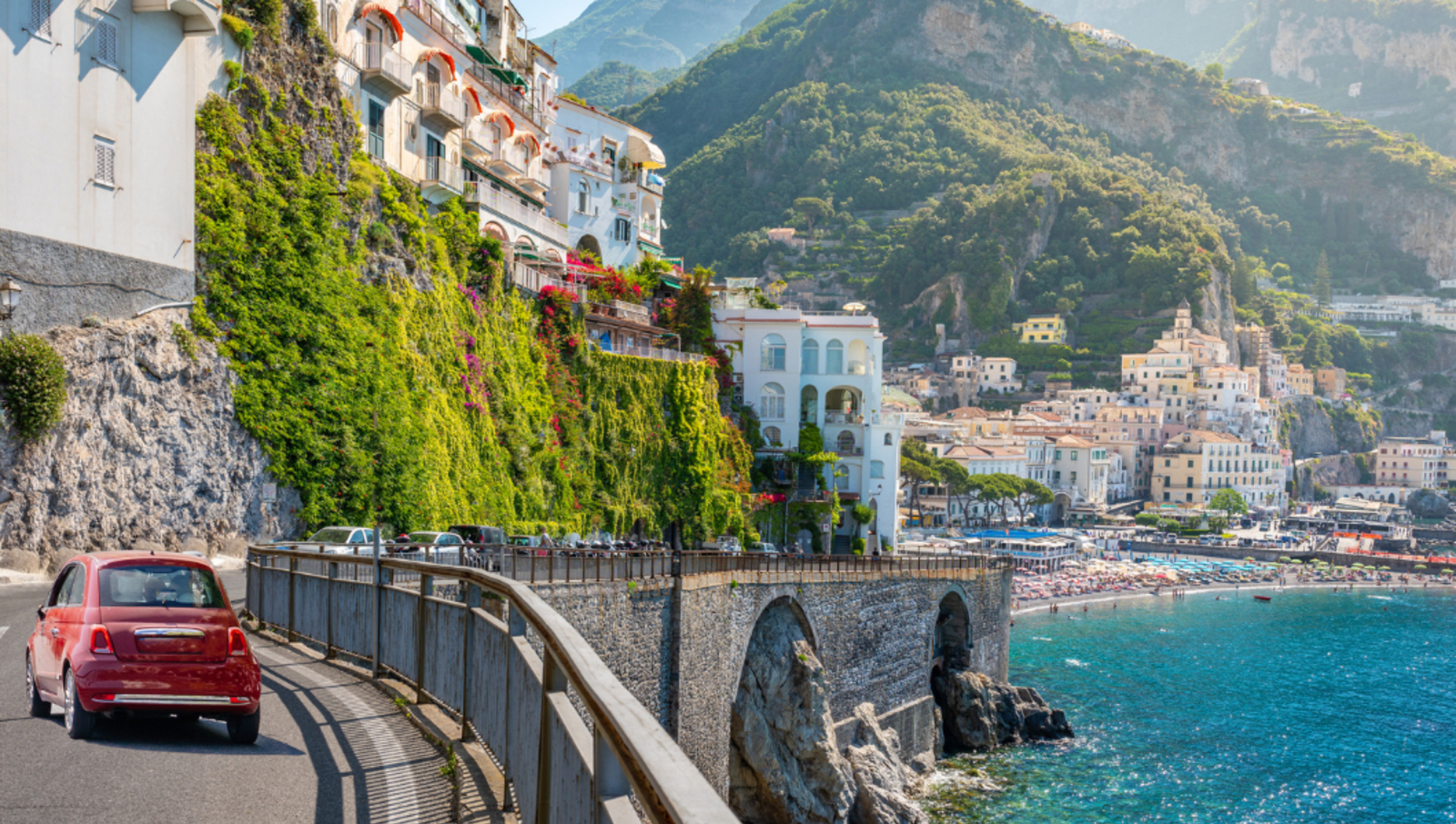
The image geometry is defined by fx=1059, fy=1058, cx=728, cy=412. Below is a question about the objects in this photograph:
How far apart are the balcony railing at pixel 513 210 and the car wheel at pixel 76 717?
1120 inches

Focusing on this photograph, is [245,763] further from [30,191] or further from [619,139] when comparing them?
[619,139]

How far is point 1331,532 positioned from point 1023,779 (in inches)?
4028

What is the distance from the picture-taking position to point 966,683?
124ft

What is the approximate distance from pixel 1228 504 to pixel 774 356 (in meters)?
84.4

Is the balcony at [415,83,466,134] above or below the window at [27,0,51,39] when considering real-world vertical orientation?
above

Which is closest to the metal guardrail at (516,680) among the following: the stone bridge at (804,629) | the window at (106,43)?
the stone bridge at (804,629)

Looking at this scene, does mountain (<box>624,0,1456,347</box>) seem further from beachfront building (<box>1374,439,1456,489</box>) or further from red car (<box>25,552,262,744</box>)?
red car (<box>25,552,262,744</box>)

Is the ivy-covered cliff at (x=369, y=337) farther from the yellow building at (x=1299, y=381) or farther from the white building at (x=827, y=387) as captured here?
the yellow building at (x=1299, y=381)

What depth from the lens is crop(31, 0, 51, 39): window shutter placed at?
18.8 metres

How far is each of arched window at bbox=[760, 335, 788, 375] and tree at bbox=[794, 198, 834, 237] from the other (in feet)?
378

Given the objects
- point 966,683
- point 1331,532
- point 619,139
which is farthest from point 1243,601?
point 619,139

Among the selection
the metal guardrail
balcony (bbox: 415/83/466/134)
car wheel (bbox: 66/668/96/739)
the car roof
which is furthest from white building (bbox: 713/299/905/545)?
car wheel (bbox: 66/668/96/739)

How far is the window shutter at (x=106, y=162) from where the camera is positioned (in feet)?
66.2

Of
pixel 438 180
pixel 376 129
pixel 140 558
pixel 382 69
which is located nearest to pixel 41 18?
pixel 382 69
